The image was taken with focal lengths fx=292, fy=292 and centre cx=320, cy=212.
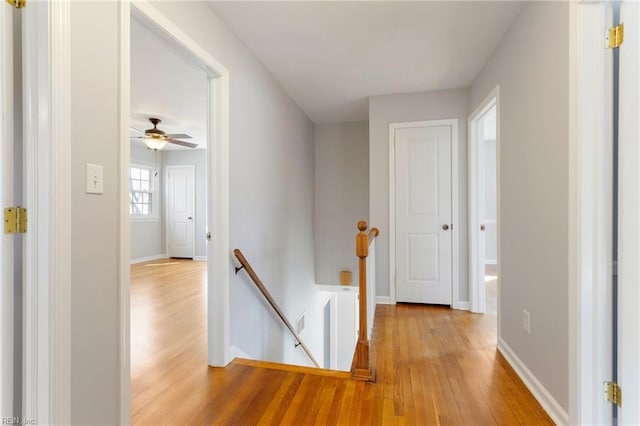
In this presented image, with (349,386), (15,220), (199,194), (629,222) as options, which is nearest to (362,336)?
(349,386)

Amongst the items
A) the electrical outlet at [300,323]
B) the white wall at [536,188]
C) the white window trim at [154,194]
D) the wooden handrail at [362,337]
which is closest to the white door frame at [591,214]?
the white wall at [536,188]

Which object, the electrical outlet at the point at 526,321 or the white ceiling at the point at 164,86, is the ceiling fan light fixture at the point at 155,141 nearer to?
the white ceiling at the point at 164,86

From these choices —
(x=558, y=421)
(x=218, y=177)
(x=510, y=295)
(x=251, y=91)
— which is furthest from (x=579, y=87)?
(x=251, y=91)

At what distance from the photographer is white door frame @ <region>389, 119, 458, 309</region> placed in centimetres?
349

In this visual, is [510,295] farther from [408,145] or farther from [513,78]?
[408,145]

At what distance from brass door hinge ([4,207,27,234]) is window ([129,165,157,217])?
6.21m

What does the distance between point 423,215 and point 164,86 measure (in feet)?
11.6

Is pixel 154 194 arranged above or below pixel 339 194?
above

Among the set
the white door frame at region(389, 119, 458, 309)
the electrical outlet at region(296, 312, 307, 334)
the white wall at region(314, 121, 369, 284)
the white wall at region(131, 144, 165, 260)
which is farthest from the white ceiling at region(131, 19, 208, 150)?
the electrical outlet at region(296, 312, 307, 334)

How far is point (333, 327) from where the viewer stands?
6141mm

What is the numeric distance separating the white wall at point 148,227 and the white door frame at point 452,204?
18.8 feet

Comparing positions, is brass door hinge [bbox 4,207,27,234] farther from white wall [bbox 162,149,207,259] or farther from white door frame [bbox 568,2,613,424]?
white wall [bbox 162,149,207,259]

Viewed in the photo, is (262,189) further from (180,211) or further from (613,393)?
(180,211)

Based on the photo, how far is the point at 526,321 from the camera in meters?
1.98
